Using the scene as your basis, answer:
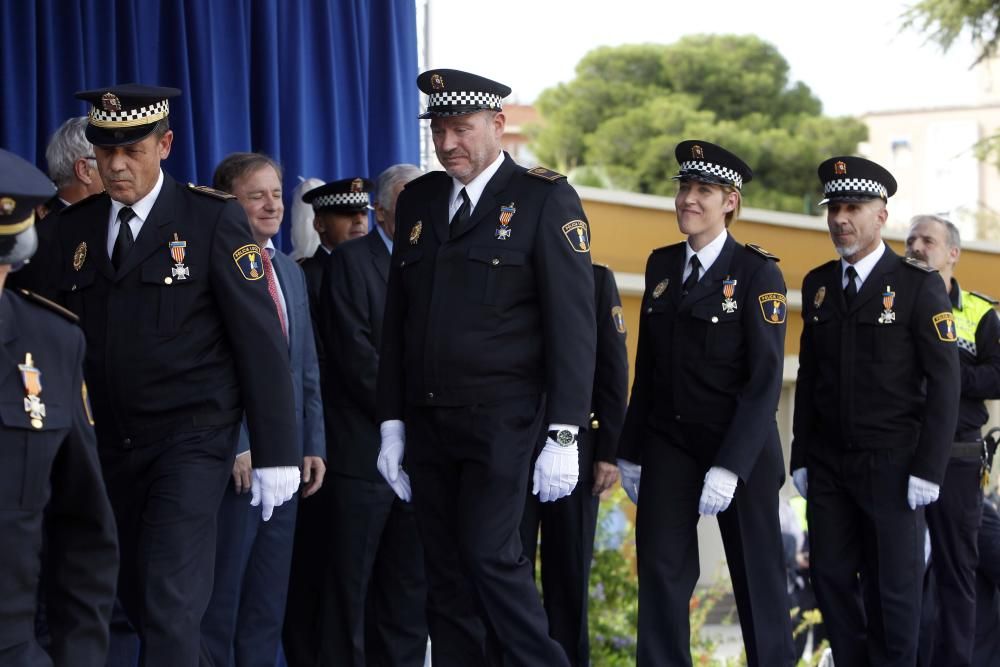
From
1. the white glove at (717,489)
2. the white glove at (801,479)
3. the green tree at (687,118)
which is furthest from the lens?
the green tree at (687,118)

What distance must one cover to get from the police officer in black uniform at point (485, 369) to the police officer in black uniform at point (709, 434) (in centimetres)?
76

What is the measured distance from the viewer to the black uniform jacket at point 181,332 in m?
4.03

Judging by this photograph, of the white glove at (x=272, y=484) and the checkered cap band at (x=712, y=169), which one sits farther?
the checkered cap band at (x=712, y=169)

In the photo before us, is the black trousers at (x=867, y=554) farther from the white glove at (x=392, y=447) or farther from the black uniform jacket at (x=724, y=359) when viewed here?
the white glove at (x=392, y=447)

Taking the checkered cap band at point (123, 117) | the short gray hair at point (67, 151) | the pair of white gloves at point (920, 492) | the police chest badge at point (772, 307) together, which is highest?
the checkered cap band at point (123, 117)

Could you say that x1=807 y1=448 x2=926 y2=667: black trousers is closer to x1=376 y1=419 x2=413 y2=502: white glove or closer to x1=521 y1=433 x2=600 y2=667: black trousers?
x1=521 y1=433 x2=600 y2=667: black trousers

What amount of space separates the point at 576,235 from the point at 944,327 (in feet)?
5.92

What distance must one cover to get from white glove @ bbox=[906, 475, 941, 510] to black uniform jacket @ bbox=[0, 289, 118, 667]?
333 cm

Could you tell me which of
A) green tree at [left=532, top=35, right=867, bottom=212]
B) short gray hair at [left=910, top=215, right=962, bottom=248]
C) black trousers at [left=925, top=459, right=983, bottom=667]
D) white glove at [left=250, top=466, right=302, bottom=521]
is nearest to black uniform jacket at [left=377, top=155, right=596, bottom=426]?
white glove at [left=250, top=466, right=302, bottom=521]

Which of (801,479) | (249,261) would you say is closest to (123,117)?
(249,261)

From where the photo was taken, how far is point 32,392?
8.66ft

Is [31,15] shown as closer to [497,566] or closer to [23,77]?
[23,77]

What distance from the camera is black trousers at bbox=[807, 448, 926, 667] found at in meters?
5.37

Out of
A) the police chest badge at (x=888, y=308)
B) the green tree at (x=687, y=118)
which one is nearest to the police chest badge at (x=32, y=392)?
the police chest badge at (x=888, y=308)
